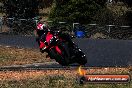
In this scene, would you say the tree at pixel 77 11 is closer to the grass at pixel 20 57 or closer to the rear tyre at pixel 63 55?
the grass at pixel 20 57

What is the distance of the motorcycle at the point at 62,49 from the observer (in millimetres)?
16984

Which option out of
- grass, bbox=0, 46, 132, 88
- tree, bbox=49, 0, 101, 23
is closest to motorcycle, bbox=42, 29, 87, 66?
grass, bbox=0, 46, 132, 88

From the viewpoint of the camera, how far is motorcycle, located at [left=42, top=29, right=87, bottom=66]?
17.0m

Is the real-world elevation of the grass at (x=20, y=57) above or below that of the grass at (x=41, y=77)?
below

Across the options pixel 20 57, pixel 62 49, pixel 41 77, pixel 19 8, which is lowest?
pixel 19 8

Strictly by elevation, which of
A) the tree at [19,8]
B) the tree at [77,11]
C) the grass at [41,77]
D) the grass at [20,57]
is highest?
the grass at [41,77]

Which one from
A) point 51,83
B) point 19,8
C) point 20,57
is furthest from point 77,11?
point 51,83

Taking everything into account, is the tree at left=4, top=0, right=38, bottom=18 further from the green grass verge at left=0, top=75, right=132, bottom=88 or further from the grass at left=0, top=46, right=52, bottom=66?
the green grass verge at left=0, top=75, right=132, bottom=88

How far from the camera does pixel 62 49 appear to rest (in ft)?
56.9

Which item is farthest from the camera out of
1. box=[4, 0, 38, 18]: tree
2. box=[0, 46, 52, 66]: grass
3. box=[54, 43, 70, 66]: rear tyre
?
box=[4, 0, 38, 18]: tree

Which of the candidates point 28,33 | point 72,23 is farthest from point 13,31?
point 72,23

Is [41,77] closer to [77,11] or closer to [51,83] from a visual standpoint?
[51,83]

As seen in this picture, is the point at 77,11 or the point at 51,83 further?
the point at 77,11

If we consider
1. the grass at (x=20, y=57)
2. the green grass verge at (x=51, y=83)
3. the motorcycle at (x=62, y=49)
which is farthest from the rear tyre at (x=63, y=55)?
the grass at (x=20, y=57)
